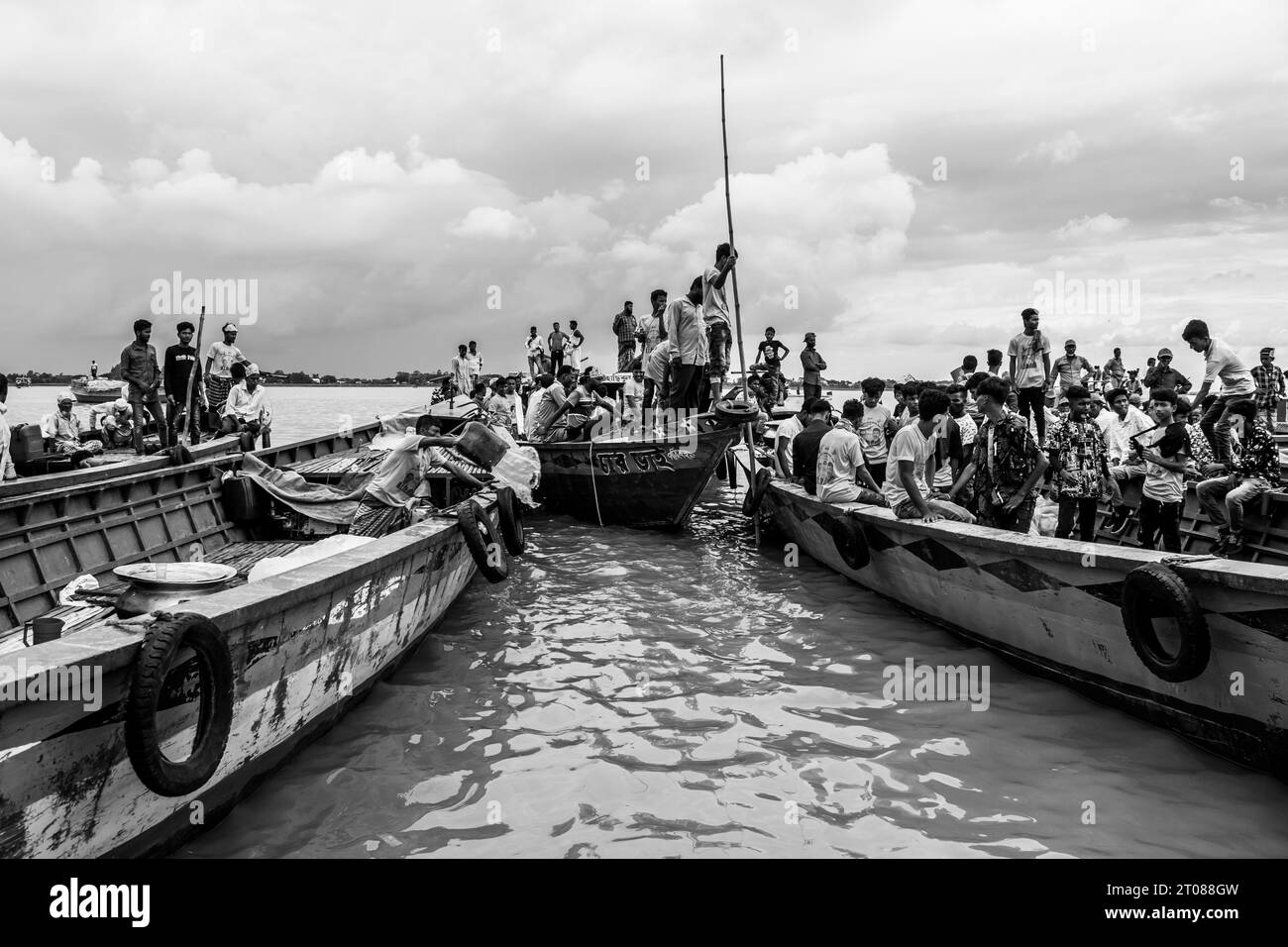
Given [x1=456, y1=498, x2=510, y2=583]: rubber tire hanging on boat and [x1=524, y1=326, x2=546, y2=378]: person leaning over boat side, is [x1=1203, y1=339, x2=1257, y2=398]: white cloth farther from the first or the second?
[x1=524, y1=326, x2=546, y2=378]: person leaning over boat side

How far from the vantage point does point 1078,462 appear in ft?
21.0

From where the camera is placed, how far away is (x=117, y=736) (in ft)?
9.64

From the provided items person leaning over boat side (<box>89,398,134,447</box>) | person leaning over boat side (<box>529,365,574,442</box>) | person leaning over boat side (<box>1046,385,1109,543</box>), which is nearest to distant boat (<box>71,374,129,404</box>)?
person leaning over boat side (<box>89,398,134,447</box>)

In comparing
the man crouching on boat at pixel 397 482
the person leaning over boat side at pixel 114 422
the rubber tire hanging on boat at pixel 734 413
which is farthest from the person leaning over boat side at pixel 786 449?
the person leaning over boat side at pixel 114 422

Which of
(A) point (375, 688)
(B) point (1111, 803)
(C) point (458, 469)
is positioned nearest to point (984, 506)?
(B) point (1111, 803)

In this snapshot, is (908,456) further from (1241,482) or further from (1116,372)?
(1116,372)

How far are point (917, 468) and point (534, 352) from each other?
53.3 ft

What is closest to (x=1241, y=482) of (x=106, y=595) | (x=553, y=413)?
(x=106, y=595)

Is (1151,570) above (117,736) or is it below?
above

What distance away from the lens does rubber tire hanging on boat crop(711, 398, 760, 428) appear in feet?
31.4

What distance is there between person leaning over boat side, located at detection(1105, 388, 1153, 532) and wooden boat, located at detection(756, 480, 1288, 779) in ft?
5.01

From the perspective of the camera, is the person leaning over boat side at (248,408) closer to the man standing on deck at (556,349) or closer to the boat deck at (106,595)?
the boat deck at (106,595)

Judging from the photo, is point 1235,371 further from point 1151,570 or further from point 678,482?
point 678,482
